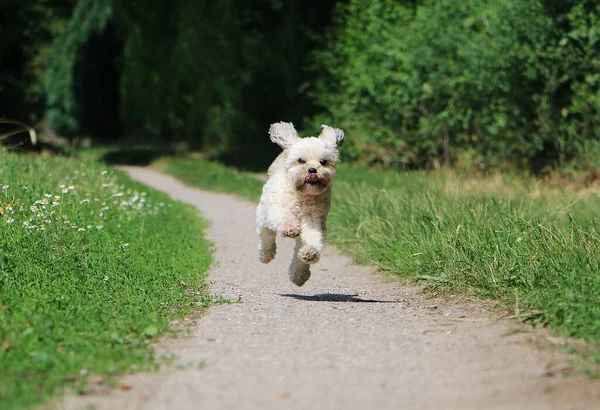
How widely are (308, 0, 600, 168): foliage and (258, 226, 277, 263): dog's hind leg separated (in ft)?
27.2

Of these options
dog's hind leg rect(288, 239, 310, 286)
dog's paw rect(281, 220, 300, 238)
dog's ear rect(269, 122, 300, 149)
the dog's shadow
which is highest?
dog's ear rect(269, 122, 300, 149)

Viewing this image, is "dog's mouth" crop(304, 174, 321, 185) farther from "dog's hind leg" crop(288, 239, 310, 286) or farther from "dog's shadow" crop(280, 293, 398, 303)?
"dog's shadow" crop(280, 293, 398, 303)

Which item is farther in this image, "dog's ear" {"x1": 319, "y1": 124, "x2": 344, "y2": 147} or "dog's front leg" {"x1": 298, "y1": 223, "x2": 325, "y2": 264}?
"dog's ear" {"x1": 319, "y1": 124, "x2": 344, "y2": 147}

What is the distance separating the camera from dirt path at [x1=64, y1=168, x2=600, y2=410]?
539cm

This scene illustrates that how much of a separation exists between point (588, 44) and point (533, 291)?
30.7ft

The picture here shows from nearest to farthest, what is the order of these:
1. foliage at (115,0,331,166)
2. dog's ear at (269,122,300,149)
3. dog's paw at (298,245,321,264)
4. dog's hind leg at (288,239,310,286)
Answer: dog's paw at (298,245,321,264) → dog's ear at (269,122,300,149) → dog's hind leg at (288,239,310,286) → foliage at (115,0,331,166)

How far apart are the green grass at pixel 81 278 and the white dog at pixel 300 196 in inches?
33.5

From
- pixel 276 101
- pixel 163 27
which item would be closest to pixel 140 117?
→ pixel 163 27

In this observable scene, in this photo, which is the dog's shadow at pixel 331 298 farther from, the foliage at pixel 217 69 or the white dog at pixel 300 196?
the foliage at pixel 217 69

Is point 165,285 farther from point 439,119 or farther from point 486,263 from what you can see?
point 439,119

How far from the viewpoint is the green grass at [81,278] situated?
596 cm

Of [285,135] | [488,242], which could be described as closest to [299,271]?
[285,135]

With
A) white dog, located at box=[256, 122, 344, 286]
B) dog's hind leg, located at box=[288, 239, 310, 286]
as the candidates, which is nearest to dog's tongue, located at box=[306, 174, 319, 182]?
white dog, located at box=[256, 122, 344, 286]

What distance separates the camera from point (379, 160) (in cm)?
2136
